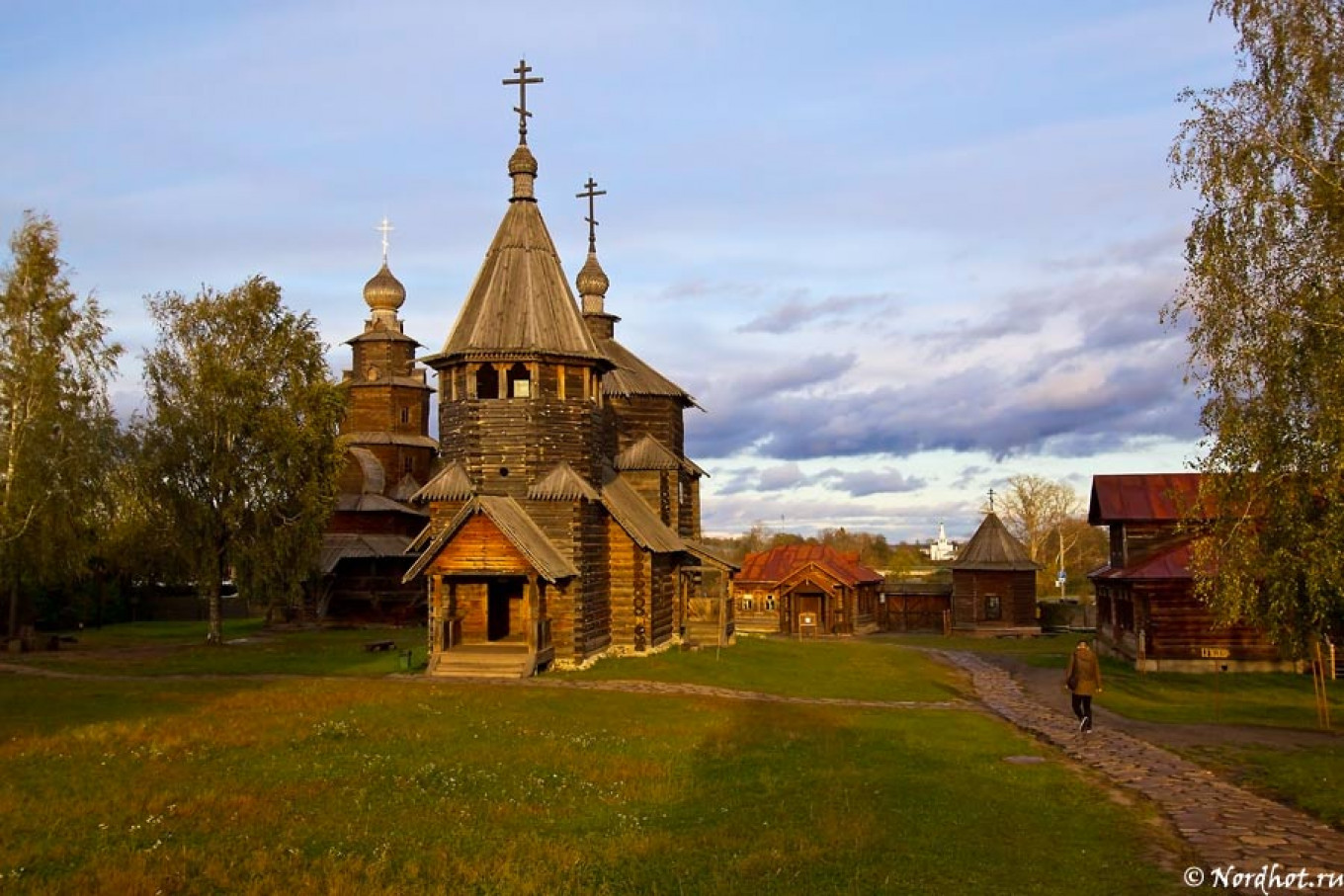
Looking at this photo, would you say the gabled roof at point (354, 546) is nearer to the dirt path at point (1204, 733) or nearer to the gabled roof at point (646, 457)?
the gabled roof at point (646, 457)

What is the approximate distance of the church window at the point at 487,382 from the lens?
110 ft

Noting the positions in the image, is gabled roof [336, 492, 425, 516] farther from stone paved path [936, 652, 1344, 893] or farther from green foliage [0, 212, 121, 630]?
stone paved path [936, 652, 1344, 893]

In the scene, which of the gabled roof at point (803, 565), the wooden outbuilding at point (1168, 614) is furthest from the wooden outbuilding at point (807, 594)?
the wooden outbuilding at point (1168, 614)

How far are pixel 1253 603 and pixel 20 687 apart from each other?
27.0m

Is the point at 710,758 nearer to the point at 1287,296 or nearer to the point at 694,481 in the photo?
the point at 1287,296

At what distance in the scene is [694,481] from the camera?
45719 millimetres

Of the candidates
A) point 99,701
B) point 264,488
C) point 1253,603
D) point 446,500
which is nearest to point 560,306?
point 446,500

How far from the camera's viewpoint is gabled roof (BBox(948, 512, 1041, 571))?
5800 cm

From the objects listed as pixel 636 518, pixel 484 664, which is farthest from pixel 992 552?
pixel 484 664

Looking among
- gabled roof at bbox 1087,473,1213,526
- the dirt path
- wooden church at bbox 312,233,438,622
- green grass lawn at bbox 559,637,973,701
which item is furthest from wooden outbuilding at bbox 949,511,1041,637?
the dirt path

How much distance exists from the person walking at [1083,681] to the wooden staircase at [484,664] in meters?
14.4

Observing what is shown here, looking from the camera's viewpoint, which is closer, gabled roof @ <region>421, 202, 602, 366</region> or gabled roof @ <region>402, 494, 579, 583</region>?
gabled roof @ <region>402, 494, 579, 583</region>

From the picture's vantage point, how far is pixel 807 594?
58781 millimetres

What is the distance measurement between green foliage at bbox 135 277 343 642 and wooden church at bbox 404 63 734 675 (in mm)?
8536
